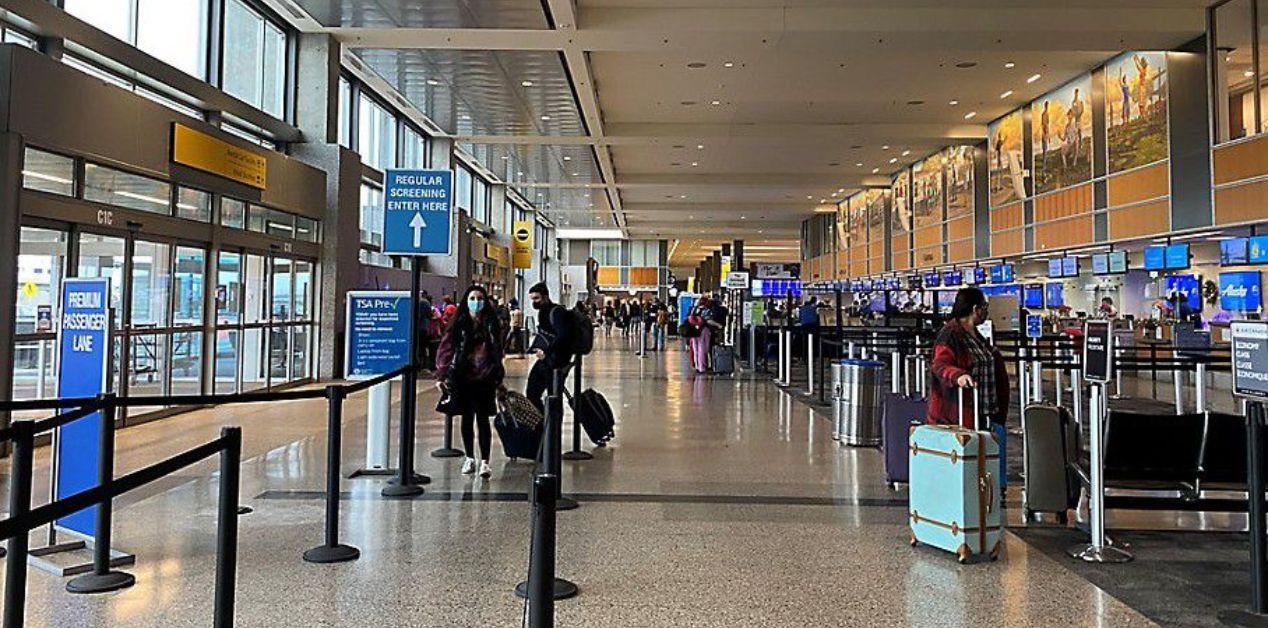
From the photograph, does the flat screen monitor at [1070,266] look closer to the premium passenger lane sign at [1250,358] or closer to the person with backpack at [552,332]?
the person with backpack at [552,332]

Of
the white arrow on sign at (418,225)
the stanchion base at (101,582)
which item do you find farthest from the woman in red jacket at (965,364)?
the stanchion base at (101,582)

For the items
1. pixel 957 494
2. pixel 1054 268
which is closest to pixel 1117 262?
pixel 1054 268

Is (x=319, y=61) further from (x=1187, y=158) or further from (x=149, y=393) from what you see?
(x=1187, y=158)

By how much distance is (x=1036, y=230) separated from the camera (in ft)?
67.4

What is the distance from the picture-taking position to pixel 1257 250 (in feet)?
45.3

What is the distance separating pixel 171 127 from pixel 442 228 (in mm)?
5516

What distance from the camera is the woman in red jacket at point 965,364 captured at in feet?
17.7

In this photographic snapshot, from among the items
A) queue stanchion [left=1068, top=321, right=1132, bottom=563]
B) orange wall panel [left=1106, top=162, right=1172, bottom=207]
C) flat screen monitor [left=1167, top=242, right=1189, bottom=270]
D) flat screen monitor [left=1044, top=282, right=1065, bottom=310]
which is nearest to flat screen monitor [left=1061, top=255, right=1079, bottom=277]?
orange wall panel [left=1106, top=162, right=1172, bottom=207]

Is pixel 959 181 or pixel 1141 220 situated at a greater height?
pixel 959 181

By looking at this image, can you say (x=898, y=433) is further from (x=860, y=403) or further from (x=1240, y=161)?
(x=1240, y=161)

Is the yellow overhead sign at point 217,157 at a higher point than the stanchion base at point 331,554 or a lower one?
higher

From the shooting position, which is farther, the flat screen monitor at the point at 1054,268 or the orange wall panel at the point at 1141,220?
the flat screen monitor at the point at 1054,268

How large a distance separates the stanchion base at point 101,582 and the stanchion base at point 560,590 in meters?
1.88

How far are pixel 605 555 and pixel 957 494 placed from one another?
196 cm
